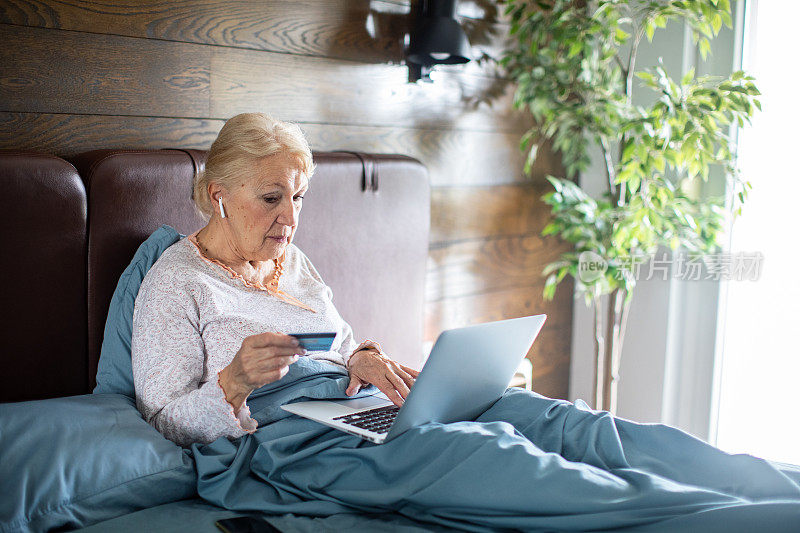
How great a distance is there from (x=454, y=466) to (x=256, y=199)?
688mm

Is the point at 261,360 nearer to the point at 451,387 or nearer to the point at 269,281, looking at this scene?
the point at 451,387

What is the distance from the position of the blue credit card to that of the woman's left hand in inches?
14.8

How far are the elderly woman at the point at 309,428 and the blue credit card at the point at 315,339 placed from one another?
5 cm

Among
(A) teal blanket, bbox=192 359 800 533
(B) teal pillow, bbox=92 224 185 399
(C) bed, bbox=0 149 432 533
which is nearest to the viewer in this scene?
(A) teal blanket, bbox=192 359 800 533

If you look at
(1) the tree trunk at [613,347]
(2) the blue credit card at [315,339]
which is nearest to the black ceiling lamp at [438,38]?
(1) the tree trunk at [613,347]

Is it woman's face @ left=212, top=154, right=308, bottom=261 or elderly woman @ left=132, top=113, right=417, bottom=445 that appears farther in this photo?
woman's face @ left=212, top=154, right=308, bottom=261

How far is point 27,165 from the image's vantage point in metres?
1.35

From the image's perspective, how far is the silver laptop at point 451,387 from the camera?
1161 mm

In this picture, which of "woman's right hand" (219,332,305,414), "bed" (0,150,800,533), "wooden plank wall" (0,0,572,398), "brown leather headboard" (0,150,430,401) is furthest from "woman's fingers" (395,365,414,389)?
"wooden plank wall" (0,0,572,398)

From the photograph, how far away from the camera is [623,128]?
2.11 m

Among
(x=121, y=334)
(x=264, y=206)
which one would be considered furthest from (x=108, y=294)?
(x=264, y=206)

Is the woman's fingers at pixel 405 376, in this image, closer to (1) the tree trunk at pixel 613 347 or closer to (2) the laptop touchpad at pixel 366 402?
(2) the laptop touchpad at pixel 366 402

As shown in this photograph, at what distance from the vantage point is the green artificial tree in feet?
6.71

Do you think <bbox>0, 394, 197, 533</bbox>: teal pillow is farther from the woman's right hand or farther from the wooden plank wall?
the wooden plank wall
